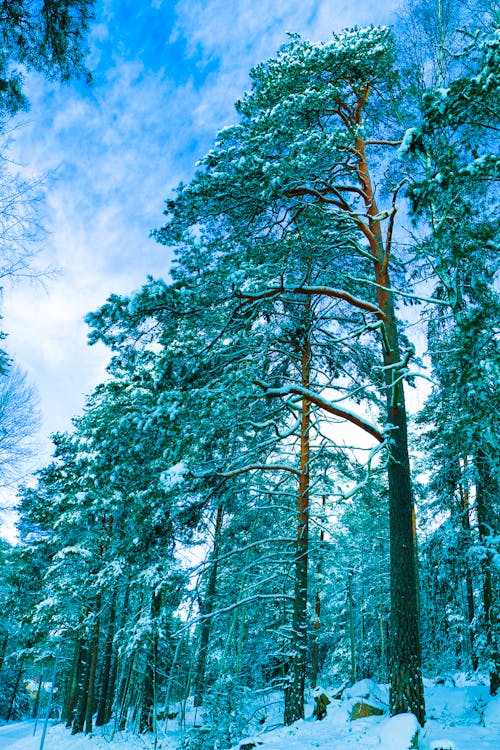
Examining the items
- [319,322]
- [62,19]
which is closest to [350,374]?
[319,322]

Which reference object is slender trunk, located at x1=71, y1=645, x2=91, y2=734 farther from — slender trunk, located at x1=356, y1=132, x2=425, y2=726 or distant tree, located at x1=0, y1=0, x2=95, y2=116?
distant tree, located at x1=0, y1=0, x2=95, y2=116

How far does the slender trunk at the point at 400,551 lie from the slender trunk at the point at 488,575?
2.35m

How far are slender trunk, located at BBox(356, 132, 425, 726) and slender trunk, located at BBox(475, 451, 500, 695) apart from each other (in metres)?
2.35

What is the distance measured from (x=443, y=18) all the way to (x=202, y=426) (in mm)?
7167

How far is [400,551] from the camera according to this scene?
5895 millimetres

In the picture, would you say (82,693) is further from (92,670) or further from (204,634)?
(204,634)

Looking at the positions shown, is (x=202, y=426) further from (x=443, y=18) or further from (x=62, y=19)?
(x=443, y=18)

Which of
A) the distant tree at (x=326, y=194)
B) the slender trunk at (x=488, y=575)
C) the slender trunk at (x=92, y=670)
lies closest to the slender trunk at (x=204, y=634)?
the distant tree at (x=326, y=194)

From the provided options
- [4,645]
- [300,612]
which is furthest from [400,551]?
[4,645]

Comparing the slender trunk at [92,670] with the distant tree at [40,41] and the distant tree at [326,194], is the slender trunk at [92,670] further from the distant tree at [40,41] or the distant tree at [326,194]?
the distant tree at [40,41]

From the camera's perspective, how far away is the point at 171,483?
7.00 m

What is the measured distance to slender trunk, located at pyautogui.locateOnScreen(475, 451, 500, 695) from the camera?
8.35 m

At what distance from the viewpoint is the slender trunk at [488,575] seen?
835 cm

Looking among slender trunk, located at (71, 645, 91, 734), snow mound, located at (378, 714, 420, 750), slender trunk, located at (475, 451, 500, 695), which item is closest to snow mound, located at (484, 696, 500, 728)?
slender trunk, located at (475, 451, 500, 695)
